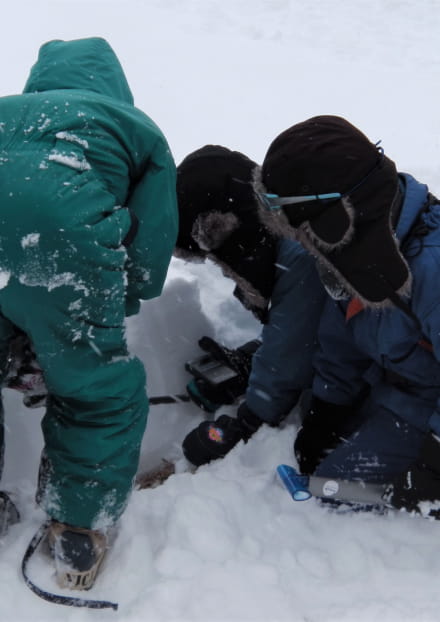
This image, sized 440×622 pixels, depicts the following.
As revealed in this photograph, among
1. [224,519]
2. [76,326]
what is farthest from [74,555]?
[76,326]

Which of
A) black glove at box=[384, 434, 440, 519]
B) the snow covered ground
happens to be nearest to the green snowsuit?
the snow covered ground

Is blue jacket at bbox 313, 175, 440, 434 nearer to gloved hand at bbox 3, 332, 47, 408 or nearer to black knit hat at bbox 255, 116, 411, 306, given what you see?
black knit hat at bbox 255, 116, 411, 306

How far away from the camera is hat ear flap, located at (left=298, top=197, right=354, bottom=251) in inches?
62.4

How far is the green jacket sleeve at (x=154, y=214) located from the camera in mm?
1427

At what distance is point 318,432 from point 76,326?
48.2 inches

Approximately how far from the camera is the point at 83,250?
1276mm

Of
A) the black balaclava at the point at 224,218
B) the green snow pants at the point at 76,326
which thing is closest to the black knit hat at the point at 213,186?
the black balaclava at the point at 224,218

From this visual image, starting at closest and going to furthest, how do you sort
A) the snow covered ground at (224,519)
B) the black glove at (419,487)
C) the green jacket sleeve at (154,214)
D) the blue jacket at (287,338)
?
the green jacket sleeve at (154,214) → the snow covered ground at (224,519) → the black glove at (419,487) → the blue jacket at (287,338)

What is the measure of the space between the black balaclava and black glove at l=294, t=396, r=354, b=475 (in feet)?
1.75

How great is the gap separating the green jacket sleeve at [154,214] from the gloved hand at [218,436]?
1.01 m

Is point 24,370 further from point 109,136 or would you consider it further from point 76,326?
point 109,136

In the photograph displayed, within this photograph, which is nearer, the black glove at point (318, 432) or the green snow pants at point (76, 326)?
the green snow pants at point (76, 326)

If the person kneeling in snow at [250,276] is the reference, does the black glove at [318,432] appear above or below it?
below

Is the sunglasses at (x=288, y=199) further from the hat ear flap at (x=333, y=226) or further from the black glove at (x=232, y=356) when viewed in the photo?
the black glove at (x=232, y=356)
